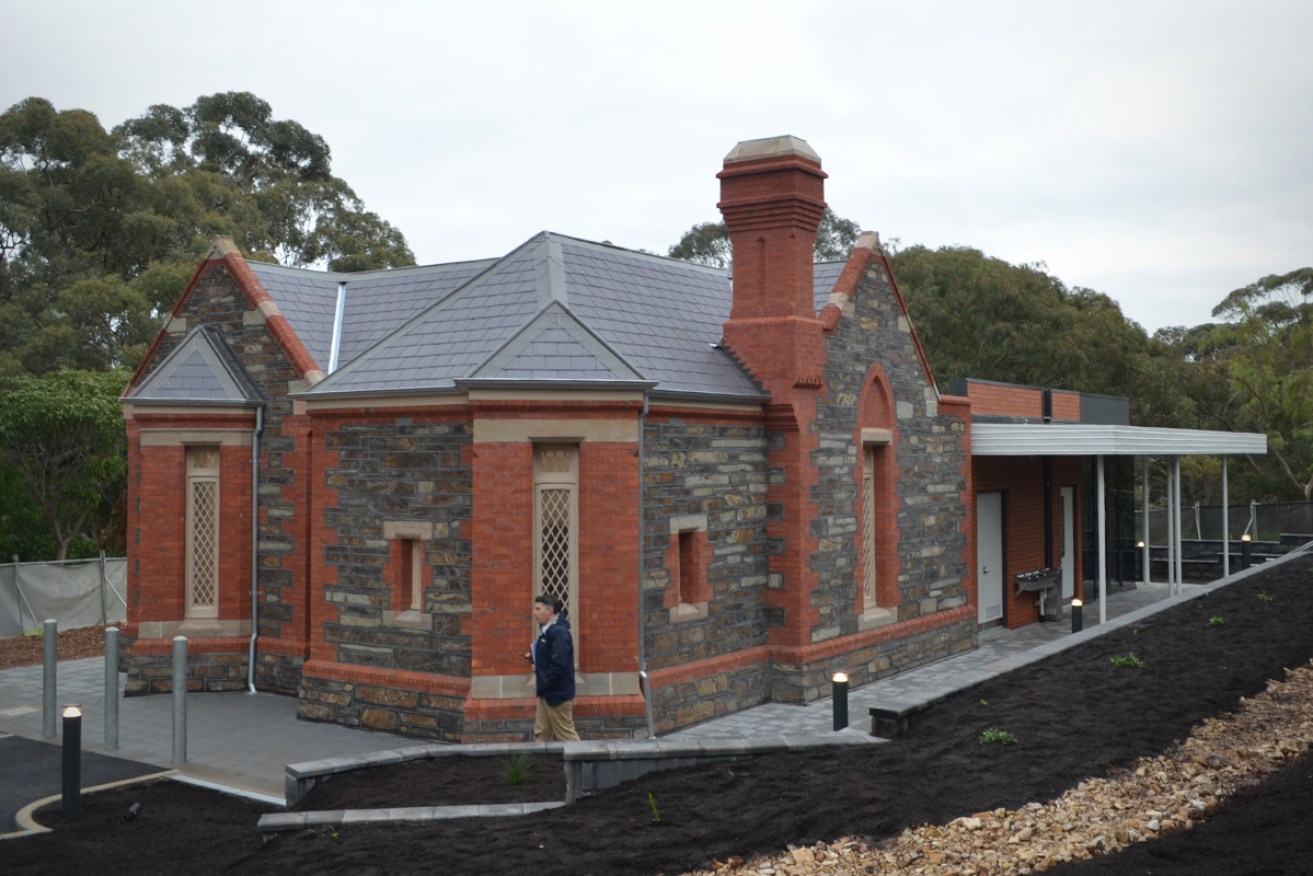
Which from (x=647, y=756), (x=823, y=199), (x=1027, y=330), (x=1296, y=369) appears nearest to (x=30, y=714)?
(x=647, y=756)

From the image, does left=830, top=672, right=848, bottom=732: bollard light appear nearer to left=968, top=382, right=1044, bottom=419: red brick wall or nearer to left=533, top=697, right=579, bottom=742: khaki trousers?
left=533, top=697, right=579, bottom=742: khaki trousers

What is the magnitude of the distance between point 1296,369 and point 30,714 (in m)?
43.1

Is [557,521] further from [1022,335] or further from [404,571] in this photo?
[1022,335]

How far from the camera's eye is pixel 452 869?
7.10 metres

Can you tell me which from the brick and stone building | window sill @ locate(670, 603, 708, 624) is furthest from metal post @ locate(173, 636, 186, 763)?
window sill @ locate(670, 603, 708, 624)

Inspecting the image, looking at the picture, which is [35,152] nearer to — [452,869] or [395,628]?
[395,628]

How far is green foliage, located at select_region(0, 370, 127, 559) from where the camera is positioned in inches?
878

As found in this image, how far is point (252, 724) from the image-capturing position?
13.1 metres

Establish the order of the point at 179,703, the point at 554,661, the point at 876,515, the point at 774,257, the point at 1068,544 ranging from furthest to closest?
the point at 1068,544 → the point at 876,515 → the point at 774,257 → the point at 179,703 → the point at 554,661

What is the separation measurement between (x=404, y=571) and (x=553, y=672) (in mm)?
2991

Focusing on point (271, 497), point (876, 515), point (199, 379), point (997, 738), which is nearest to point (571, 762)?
point (997, 738)

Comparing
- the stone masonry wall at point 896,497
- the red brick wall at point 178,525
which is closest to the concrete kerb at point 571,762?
the stone masonry wall at point 896,497

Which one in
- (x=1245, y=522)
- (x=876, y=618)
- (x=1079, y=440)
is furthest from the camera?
(x=1245, y=522)

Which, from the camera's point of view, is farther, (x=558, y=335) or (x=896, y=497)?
(x=896, y=497)
